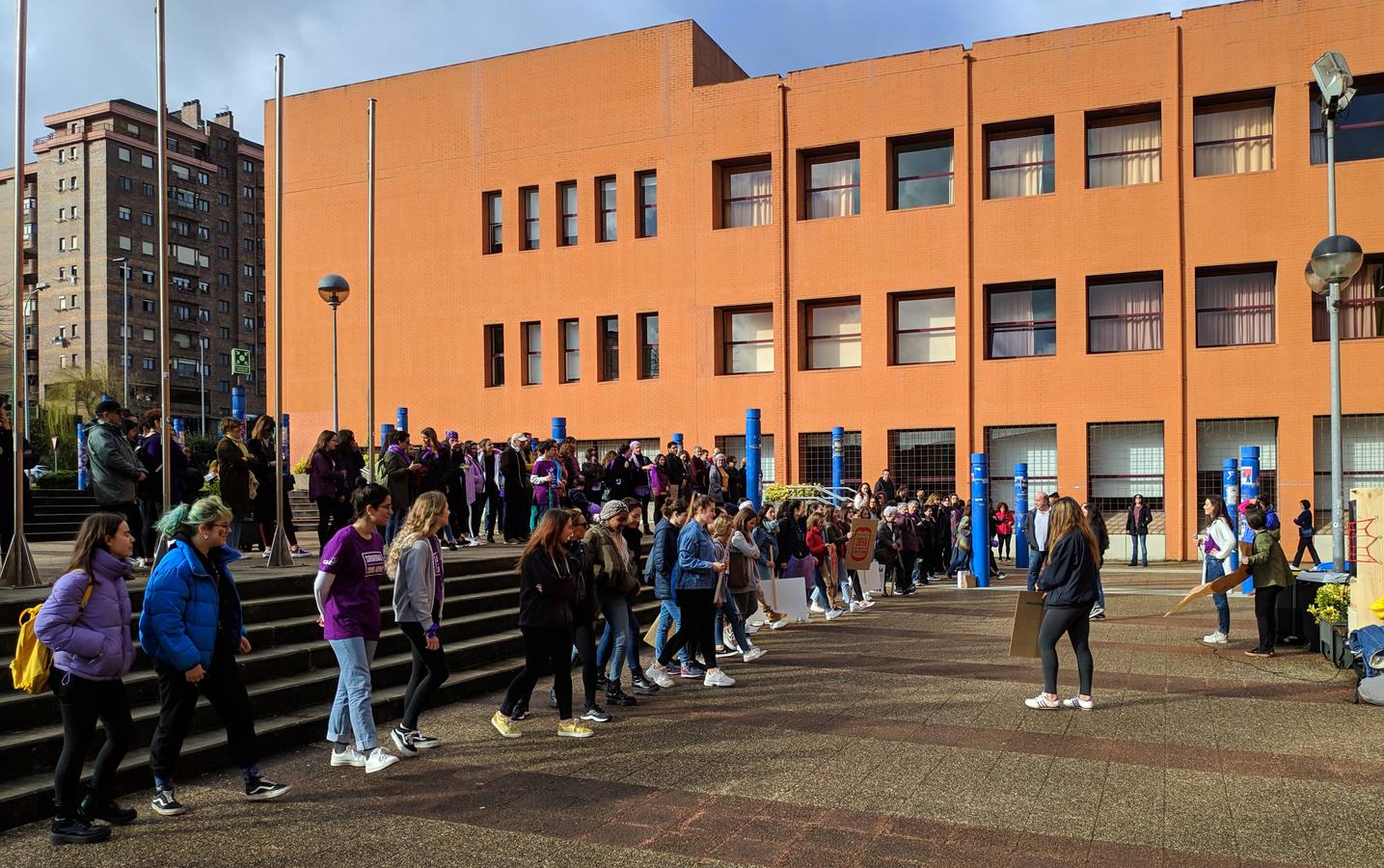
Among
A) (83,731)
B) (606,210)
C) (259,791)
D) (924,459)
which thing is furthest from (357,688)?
(606,210)

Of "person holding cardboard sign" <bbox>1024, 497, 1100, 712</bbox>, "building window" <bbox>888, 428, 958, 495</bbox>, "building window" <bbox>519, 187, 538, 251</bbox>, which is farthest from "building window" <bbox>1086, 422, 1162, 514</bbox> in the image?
"person holding cardboard sign" <bbox>1024, 497, 1100, 712</bbox>

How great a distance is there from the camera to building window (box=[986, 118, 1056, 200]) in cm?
3016

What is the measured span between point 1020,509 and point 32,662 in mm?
23017

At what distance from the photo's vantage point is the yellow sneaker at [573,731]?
8.42 m

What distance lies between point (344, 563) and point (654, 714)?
3143 millimetres

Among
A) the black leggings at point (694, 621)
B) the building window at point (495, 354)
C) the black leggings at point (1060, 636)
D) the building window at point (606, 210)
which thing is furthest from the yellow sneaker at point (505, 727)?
the building window at point (495, 354)

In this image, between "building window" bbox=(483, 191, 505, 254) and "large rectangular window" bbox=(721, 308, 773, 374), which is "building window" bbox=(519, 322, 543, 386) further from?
"large rectangular window" bbox=(721, 308, 773, 374)

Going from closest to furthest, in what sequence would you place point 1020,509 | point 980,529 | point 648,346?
point 980,529
point 1020,509
point 648,346

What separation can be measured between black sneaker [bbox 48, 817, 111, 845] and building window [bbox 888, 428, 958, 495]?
25.9 m

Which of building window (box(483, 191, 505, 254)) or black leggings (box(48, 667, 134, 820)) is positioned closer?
black leggings (box(48, 667, 134, 820))

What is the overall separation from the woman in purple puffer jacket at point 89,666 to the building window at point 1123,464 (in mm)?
26598

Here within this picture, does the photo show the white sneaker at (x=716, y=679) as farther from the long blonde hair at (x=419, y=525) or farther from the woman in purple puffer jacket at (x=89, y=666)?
the woman in purple puffer jacket at (x=89, y=666)

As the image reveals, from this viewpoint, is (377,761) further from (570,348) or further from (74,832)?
(570,348)

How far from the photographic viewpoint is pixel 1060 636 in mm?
9266
